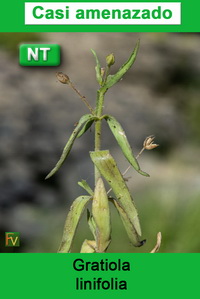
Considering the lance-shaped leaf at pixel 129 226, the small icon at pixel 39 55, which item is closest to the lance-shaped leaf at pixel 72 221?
the lance-shaped leaf at pixel 129 226

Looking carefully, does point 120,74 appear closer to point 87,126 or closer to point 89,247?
point 87,126

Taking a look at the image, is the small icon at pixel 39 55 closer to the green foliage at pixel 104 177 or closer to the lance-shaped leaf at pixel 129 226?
the green foliage at pixel 104 177

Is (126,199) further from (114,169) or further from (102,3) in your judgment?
(102,3)

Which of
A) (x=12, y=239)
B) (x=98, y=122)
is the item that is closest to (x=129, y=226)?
(x=98, y=122)

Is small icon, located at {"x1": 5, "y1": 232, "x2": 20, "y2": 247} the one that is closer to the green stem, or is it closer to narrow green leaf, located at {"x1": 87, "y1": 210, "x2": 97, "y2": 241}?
narrow green leaf, located at {"x1": 87, "y1": 210, "x2": 97, "y2": 241}

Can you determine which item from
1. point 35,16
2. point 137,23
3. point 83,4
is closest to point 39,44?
point 35,16
